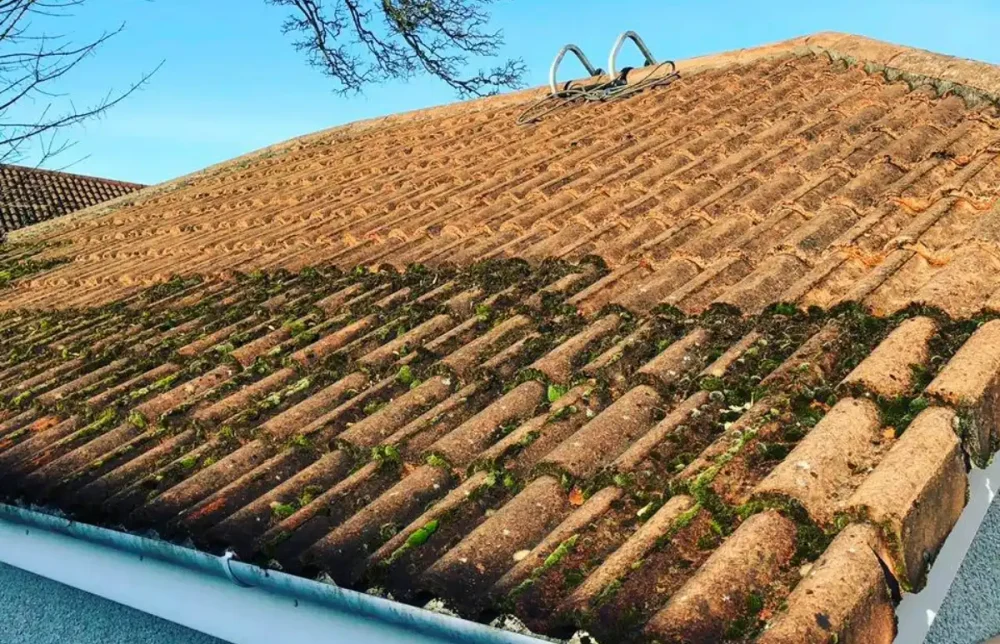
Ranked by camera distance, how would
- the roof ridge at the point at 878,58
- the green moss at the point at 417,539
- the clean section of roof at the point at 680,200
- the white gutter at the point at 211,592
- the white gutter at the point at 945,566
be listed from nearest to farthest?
the white gutter at the point at 945,566
the white gutter at the point at 211,592
the green moss at the point at 417,539
the clean section of roof at the point at 680,200
the roof ridge at the point at 878,58

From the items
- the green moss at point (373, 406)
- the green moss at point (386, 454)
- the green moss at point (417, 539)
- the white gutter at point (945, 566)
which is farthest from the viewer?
the green moss at point (373, 406)

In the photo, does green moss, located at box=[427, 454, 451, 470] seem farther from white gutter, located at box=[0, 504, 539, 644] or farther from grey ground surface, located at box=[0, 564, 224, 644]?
grey ground surface, located at box=[0, 564, 224, 644]

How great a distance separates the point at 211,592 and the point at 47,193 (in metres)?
26.8

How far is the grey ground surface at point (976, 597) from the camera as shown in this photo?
9.29 feet

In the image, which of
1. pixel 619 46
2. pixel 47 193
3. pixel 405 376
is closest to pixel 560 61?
pixel 619 46

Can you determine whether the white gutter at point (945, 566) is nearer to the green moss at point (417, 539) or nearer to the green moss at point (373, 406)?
the green moss at point (417, 539)

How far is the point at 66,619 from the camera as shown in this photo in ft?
11.9

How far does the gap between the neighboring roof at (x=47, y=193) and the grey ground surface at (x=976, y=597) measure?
78.6 ft

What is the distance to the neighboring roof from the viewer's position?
78.9ft

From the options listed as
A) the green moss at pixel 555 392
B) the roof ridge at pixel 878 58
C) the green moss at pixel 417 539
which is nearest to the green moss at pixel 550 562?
the green moss at pixel 417 539

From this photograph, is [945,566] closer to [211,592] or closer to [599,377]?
[599,377]

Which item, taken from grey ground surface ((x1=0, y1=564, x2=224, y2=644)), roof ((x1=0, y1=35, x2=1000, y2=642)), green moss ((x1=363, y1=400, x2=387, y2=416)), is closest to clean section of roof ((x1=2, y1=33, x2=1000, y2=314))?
roof ((x1=0, y1=35, x2=1000, y2=642))

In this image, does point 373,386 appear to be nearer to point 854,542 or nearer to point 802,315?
point 802,315

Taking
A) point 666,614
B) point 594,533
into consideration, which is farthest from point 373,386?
point 666,614
